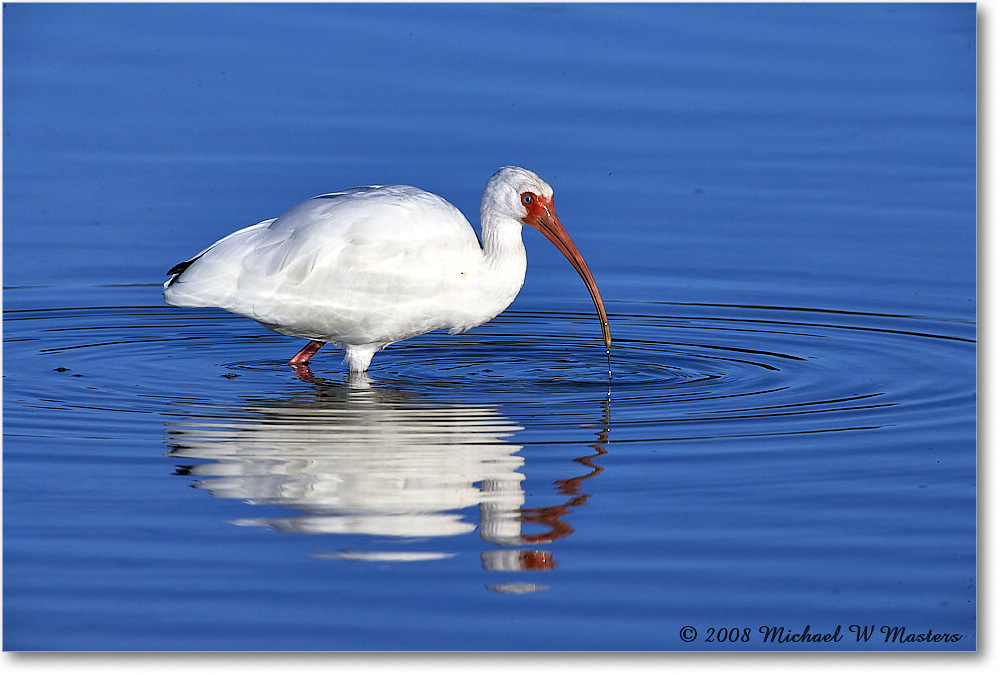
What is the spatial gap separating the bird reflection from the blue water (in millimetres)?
30

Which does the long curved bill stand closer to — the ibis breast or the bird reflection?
the ibis breast

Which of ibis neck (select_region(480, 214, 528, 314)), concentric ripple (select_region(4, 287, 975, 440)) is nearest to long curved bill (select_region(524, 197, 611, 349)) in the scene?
ibis neck (select_region(480, 214, 528, 314))

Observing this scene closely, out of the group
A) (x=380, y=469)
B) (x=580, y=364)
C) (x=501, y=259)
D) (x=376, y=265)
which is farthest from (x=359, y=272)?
(x=380, y=469)

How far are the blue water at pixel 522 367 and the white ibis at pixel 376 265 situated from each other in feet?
1.50

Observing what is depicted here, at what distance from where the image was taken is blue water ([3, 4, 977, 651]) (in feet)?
24.0

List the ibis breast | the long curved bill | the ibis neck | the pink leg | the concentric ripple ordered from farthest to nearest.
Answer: the pink leg, the long curved bill, the ibis neck, the ibis breast, the concentric ripple

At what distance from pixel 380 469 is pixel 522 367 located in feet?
8.50

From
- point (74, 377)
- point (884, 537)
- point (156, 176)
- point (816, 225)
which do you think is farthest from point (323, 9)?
point (884, 537)

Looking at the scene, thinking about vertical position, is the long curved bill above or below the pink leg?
above

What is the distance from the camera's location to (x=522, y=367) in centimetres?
1125

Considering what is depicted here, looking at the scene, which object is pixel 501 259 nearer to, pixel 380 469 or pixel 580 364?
pixel 580 364

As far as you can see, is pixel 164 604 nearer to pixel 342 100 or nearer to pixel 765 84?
pixel 342 100

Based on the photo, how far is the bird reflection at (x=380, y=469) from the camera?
7961 millimetres

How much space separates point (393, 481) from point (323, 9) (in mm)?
8778
